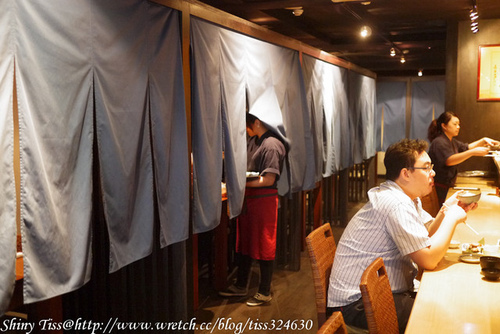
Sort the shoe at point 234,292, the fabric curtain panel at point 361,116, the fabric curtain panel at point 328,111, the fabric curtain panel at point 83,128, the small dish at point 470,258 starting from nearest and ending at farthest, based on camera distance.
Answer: the fabric curtain panel at point 83,128 < the small dish at point 470,258 < the shoe at point 234,292 < the fabric curtain panel at point 328,111 < the fabric curtain panel at point 361,116

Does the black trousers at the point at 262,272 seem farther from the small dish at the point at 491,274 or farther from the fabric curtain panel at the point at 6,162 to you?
the fabric curtain panel at the point at 6,162

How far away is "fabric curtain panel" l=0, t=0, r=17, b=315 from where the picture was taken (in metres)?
1.97

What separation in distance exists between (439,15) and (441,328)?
571 centimetres

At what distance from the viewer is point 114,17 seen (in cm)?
256

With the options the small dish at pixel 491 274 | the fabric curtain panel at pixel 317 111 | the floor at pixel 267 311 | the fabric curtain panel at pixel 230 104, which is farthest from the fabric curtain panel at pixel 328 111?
the small dish at pixel 491 274

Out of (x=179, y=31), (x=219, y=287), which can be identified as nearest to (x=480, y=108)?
(x=219, y=287)

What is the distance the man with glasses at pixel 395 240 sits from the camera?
2.48m

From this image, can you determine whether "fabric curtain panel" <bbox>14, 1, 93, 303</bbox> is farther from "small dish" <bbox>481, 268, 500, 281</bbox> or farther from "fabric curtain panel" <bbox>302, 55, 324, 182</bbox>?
"fabric curtain panel" <bbox>302, 55, 324, 182</bbox>

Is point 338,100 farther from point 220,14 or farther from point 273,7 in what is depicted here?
point 220,14

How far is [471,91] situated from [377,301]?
5.57 meters

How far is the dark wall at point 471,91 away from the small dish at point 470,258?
428 centimetres

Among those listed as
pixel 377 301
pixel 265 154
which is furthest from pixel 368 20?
pixel 377 301

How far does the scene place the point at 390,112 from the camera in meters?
12.3

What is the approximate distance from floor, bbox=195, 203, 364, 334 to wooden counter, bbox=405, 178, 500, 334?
1666 mm
